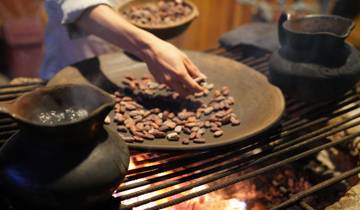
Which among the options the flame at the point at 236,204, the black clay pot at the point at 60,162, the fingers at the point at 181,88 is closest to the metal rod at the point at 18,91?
the fingers at the point at 181,88

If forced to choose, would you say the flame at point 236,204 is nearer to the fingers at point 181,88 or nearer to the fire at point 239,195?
the fire at point 239,195

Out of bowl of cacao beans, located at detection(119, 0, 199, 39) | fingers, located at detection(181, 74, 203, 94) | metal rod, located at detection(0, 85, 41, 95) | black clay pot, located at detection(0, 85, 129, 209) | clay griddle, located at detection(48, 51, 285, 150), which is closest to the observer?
black clay pot, located at detection(0, 85, 129, 209)

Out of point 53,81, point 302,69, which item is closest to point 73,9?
point 53,81

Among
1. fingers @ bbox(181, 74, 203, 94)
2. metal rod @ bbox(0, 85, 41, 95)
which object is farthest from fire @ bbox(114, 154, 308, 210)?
metal rod @ bbox(0, 85, 41, 95)

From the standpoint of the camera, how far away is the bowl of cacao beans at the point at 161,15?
205cm

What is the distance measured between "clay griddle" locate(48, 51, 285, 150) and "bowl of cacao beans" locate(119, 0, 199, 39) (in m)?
0.18

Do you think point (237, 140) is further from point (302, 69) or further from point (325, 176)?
point (325, 176)

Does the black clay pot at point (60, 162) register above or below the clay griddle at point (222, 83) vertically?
above

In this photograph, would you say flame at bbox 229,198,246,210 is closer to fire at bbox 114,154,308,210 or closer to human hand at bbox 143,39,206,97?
fire at bbox 114,154,308,210

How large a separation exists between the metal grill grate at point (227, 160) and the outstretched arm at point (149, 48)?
286mm

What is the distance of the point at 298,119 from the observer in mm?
1836

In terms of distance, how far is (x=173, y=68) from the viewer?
163 centimetres

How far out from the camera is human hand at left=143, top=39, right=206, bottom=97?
1.63 meters

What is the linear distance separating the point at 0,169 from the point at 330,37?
4.49 ft
